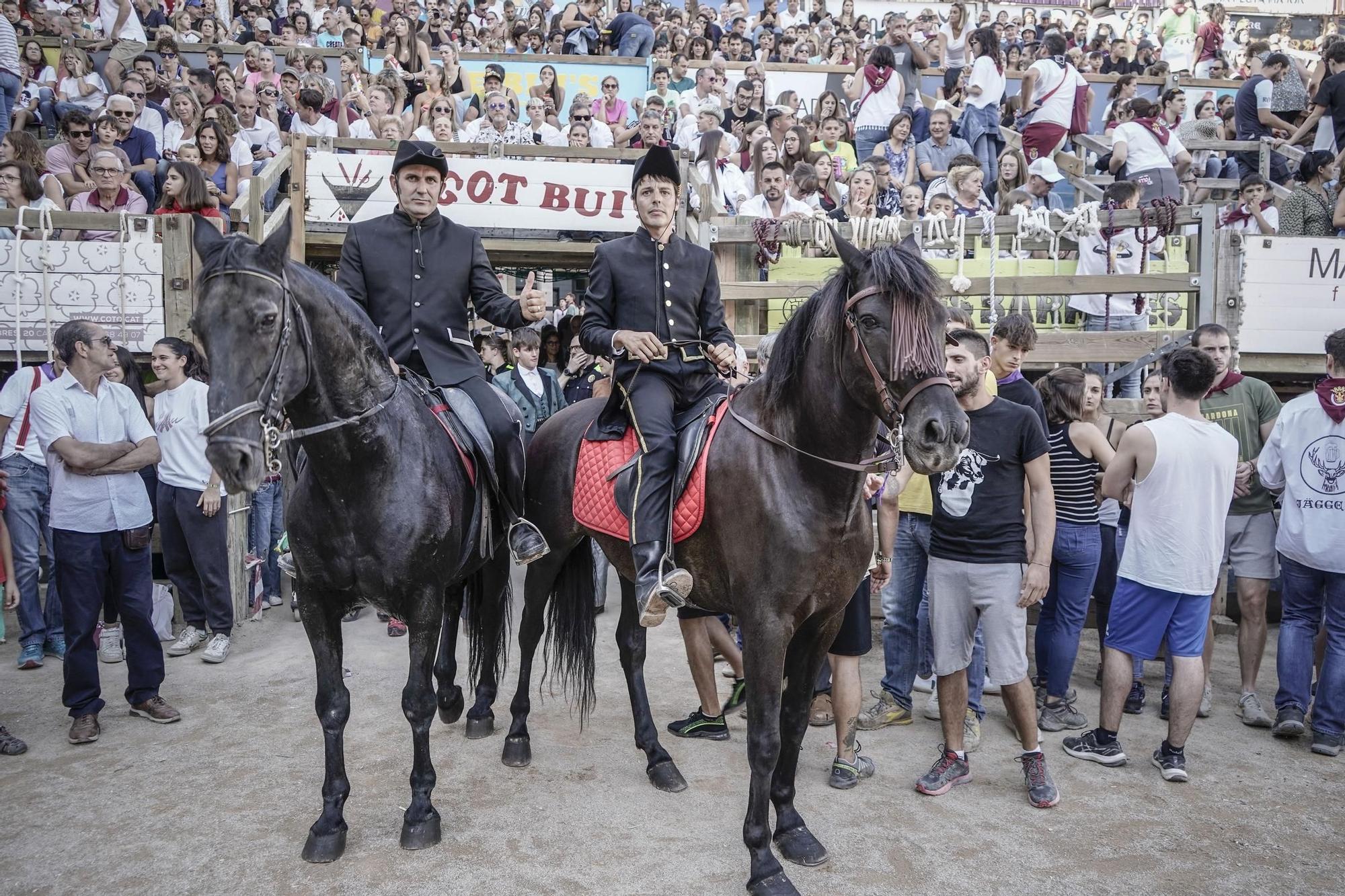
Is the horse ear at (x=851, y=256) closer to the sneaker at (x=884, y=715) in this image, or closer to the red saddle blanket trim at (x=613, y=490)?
the red saddle blanket trim at (x=613, y=490)

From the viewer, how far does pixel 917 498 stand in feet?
17.5

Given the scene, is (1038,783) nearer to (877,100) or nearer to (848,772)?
(848,772)

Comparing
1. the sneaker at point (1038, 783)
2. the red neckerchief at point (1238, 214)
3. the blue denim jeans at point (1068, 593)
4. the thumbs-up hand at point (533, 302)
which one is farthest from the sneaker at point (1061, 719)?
the red neckerchief at point (1238, 214)

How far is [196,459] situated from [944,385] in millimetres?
5585

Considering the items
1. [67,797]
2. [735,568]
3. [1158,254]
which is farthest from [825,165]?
[67,797]

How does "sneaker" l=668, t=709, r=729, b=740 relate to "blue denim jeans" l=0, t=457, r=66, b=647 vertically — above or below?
below

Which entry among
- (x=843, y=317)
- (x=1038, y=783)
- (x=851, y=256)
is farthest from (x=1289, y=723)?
(x=851, y=256)

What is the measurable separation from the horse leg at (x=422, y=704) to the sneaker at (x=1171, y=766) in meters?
3.57

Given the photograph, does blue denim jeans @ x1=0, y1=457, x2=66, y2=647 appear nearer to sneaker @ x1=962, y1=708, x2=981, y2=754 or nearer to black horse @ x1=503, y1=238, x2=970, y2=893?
black horse @ x1=503, y1=238, x2=970, y2=893

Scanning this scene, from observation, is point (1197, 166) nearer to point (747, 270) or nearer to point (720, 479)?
point (747, 270)

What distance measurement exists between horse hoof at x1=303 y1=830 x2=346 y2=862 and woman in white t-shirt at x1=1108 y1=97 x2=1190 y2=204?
424 inches

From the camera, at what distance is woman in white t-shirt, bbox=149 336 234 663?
21.2ft

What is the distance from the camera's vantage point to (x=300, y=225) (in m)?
7.98

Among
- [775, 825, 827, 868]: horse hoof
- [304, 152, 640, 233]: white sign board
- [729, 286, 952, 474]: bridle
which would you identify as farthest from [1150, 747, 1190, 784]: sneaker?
[304, 152, 640, 233]: white sign board
